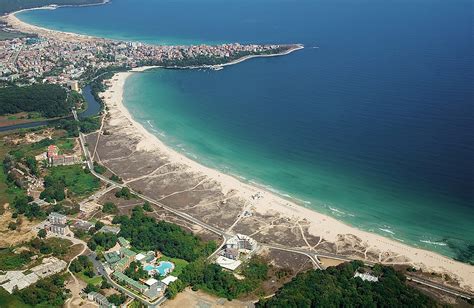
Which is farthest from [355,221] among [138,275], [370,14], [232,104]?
[370,14]

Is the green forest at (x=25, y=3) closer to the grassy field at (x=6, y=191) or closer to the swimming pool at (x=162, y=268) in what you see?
the grassy field at (x=6, y=191)

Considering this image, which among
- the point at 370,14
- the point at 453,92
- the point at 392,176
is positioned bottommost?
the point at 392,176

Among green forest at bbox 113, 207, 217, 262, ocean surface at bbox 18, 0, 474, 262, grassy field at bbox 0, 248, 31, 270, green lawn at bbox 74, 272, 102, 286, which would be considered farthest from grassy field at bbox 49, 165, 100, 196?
green lawn at bbox 74, 272, 102, 286

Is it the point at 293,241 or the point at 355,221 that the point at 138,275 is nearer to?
the point at 293,241

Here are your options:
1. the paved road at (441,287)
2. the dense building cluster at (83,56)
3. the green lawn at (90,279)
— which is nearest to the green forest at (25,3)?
the dense building cluster at (83,56)

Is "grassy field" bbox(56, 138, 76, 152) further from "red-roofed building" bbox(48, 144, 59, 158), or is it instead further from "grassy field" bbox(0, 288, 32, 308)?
"grassy field" bbox(0, 288, 32, 308)
